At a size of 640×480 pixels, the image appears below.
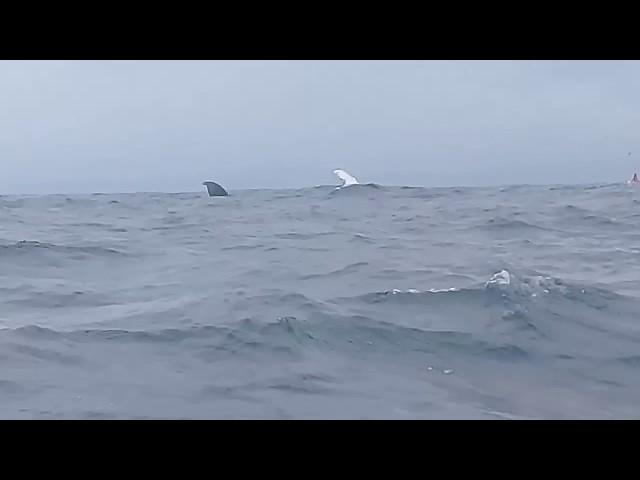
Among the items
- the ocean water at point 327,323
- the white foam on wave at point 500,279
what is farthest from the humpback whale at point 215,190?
the white foam on wave at point 500,279

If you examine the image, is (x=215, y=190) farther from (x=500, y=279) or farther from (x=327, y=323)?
(x=327, y=323)

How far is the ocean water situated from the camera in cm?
509

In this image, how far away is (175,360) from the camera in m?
6.18

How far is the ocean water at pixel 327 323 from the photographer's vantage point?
5086 mm

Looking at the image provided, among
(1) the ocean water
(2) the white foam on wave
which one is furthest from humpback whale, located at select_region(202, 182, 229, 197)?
(2) the white foam on wave

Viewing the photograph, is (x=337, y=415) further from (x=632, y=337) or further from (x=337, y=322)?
(x=632, y=337)

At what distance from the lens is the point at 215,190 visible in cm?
2933

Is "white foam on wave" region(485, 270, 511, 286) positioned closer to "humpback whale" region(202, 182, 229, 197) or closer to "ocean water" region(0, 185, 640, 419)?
"ocean water" region(0, 185, 640, 419)

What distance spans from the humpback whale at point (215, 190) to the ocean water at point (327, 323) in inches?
548

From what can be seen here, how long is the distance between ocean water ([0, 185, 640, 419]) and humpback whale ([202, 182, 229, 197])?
13.9 metres

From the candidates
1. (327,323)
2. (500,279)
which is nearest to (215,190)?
(500,279)

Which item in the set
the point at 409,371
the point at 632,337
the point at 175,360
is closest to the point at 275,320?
the point at 175,360

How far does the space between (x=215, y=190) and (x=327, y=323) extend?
2268 centimetres
